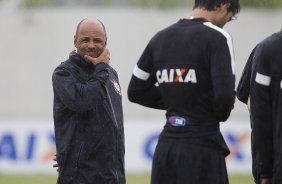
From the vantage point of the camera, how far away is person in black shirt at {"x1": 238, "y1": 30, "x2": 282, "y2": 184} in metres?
5.25

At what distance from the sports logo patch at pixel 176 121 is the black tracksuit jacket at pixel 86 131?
59 centimetres

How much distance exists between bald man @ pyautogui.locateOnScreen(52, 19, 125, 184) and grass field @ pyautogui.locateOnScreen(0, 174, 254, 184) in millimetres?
7575

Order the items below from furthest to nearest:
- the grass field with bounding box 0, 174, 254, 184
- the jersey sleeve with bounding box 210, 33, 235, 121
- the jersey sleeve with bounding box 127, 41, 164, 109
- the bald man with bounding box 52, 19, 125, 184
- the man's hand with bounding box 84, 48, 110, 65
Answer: the grass field with bounding box 0, 174, 254, 184 → the man's hand with bounding box 84, 48, 110, 65 → the bald man with bounding box 52, 19, 125, 184 → the jersey sleeve with bounding box 127, 41, 164, 109 → the jersey sleeve with bounding box 210, 33, 235, 121

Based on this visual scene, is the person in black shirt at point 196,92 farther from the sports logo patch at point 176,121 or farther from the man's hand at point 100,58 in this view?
the man's hand at point 100,58

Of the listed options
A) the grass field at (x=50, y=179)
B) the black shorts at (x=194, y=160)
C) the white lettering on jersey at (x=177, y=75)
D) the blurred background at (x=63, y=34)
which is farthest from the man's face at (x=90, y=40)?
the blurred background at (x=63, y=34)

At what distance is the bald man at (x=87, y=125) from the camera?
19.0 ft

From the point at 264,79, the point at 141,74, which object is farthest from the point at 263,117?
the point at 141,74

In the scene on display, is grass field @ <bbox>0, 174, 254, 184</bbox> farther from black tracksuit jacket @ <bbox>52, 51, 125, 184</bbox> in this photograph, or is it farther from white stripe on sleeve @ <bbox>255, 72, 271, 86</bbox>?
white stripe on sleeve @ <bbox>255, 72, 271, 86</bbox>

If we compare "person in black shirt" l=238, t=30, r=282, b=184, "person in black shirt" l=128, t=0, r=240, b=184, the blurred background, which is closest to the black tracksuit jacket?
"person in black shirt" l=128, t=0, r=240, b=184

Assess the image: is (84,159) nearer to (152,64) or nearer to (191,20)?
(152,64)

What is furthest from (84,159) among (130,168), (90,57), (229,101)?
(130,168)

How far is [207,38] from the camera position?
532 centimetres

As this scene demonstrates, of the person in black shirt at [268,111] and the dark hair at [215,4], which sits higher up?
the dark hair at [215,4]

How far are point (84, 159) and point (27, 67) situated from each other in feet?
48.6
